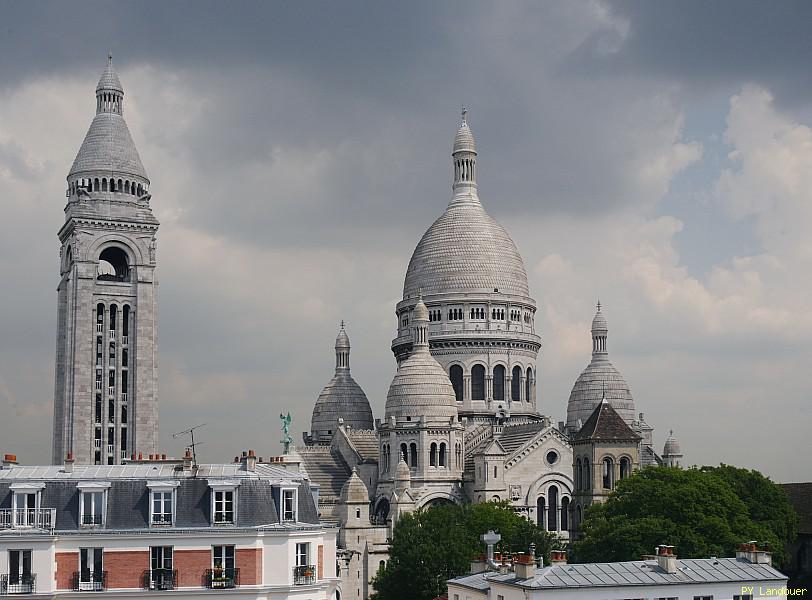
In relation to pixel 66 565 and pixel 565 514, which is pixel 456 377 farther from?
pixel 66 565

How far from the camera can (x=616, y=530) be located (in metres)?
76.8

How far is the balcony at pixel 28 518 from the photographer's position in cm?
4762

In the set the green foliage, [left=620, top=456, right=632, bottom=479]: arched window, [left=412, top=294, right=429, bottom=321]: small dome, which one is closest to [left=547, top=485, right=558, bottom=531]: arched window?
[left=620, top=456, right=632, bottom=479]: arched window

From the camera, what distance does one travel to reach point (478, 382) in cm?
12412

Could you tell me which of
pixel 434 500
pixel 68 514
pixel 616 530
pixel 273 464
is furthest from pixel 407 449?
pixel 68 514

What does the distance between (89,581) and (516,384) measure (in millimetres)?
80485

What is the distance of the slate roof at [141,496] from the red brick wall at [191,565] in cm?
96

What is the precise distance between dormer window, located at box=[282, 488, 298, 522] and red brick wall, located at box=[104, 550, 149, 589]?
16.7 ft

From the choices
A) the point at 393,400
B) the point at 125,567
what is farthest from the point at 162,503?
the point at 393,400

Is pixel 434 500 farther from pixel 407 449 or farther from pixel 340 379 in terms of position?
pixel 340 379

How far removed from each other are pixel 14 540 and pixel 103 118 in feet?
247

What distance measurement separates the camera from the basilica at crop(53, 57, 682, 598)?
105 meters

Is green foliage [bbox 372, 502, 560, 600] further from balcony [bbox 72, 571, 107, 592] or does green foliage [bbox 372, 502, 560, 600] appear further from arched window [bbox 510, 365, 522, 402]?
arched window [bbox 510, 365, 522, 402]

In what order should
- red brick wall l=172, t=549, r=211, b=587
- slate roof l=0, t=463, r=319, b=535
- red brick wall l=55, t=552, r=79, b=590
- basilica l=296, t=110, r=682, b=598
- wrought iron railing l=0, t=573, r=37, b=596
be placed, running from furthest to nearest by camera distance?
basilica l=296, t=110, r=682, b=598 < slate roof l=0, t=463, r=319, b=535 < red brick wall l=172, t=549, r=211, b=587 < red brick wall l=55, t=552, r=79, b=590 < wrought iron railing l=0, t=573, r=37, b=596
